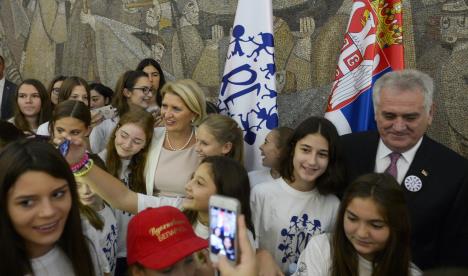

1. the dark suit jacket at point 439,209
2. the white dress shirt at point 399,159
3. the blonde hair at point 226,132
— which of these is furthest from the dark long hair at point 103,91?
the dark suit jacket at point 439,209

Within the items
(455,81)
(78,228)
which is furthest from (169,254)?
(455,81)

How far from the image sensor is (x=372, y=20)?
147 inches

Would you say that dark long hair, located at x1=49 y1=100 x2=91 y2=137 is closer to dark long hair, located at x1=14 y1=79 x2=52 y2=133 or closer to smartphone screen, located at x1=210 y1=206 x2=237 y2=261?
dark long hair, located at x1=14 y1=79 x2=52 y2=133

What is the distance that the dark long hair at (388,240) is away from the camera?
227cm

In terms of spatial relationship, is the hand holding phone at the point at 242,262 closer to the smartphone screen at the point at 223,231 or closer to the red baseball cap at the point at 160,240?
the smartphone screen at the point at 223,231

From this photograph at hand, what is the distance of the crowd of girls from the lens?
1.83 m

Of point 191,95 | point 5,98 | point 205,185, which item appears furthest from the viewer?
point 5,98

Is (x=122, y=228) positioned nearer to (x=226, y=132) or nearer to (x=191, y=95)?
(x=226, y=132)

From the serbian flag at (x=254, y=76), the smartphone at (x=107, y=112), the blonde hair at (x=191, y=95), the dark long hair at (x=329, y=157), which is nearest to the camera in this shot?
the dark long hair at (x=329, y=157)

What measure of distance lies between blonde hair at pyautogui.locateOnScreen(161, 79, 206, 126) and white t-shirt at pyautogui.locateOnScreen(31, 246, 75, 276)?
186 centimetres

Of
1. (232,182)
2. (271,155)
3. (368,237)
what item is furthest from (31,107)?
(368,237)

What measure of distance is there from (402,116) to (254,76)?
1.56 meters

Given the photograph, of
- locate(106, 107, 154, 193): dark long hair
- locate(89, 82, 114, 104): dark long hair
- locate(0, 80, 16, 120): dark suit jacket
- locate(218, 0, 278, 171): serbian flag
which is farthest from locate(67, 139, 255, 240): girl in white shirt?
locate(0, 80, 16, 120): dark suit jacket

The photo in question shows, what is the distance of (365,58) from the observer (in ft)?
12.3
